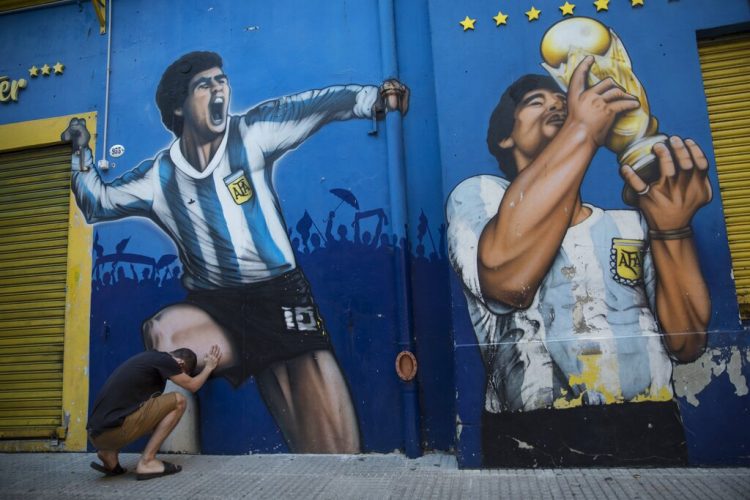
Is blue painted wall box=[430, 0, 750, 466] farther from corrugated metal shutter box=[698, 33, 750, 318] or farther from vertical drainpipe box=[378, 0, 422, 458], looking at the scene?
vertical drainpipe box=[378, 0, 422, 458]

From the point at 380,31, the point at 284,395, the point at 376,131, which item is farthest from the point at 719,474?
the point at 380,31

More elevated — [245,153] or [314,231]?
[245,153]

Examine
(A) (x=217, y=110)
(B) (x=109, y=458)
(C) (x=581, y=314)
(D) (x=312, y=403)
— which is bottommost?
(B) (x=109, y=458)

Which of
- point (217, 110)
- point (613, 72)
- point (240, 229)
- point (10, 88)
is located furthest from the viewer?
point (10, 88)

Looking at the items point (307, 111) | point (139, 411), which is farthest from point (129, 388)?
point (307, 111)

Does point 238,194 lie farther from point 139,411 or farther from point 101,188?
point 139,411

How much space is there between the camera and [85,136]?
5.80 meters

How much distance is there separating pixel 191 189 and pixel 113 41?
222cm

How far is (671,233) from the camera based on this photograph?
417cm

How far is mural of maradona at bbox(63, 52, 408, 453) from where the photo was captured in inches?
192

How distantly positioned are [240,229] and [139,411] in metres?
1.92

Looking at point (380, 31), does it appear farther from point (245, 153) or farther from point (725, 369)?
point (725, 369)

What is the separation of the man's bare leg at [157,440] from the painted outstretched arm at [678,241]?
4.17 metres

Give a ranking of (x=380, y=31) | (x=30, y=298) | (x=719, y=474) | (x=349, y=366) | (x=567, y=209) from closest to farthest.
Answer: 1. (x=719, y=474)
2. (x=567, y=209)
3. (x=349, y=366)
4. (x=380, y=31)
5. (x=30, y=298)
